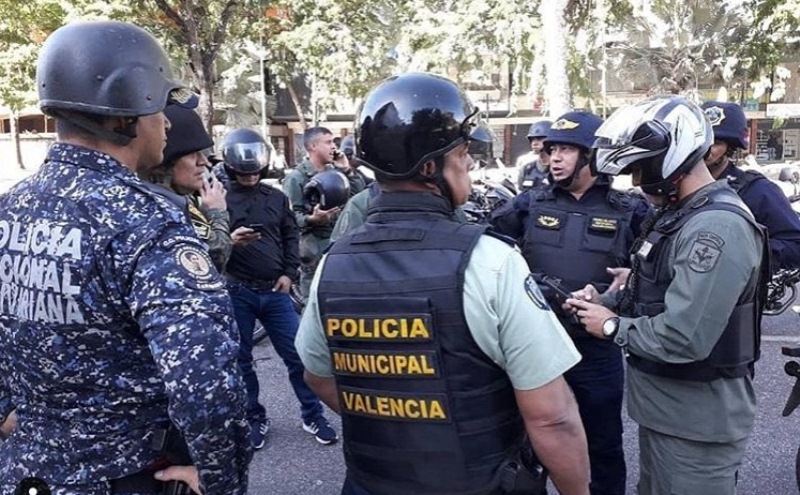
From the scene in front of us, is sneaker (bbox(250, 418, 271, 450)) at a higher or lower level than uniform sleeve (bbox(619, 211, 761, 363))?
lower

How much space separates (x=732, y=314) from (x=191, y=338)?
162 centimetres

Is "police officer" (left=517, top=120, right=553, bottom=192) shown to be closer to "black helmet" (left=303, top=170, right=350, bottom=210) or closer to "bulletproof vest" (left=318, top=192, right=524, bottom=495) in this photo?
"black helmet" (left=303, top=170, right=350, bottom=210)

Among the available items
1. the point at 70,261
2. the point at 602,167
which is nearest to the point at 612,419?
the point at 602,167

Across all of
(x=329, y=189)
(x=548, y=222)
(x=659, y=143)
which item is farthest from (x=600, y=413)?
(x=329, y=189)

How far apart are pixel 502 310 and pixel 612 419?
5.84ft

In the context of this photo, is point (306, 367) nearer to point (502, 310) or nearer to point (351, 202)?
point (502, 310)

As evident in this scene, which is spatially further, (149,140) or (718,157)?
(718,157)

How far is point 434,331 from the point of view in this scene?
1.64 meters

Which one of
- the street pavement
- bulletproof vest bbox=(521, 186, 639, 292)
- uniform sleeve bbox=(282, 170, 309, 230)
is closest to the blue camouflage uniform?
bulletproof vest bbox=(521, 186, 639, 292)

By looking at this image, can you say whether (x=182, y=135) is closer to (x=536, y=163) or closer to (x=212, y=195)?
(x=212, y=195)

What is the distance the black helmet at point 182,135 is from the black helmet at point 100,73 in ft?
4.22

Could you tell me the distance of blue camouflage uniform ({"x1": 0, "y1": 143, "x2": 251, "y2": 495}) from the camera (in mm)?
1511

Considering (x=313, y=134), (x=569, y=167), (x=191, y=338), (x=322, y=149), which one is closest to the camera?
(x=191, y=338)

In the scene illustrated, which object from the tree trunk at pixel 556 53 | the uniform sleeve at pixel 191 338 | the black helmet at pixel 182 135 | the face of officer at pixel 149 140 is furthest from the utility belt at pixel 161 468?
the tree trunk at pixel 556 53
